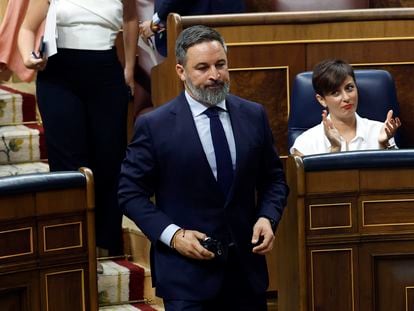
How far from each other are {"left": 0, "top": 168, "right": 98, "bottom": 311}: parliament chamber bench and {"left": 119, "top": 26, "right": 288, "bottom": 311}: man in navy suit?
155mm

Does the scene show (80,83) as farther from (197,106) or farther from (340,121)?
(197,106)

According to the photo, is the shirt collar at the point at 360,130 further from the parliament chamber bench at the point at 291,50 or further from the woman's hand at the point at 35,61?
the woman's hand at the point at 35,61

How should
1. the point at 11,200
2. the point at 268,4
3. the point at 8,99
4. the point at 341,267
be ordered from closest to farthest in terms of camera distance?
the point at 11,200 < the point at 341,267 < the point at 8,99 < the point at 268,4

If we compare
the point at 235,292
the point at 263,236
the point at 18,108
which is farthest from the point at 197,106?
the point at 18,108

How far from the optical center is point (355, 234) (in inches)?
140

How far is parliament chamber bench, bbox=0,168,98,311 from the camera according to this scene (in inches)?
130

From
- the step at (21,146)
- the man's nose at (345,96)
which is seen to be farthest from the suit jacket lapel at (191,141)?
the step at (21,146)

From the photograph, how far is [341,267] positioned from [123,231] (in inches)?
60.2

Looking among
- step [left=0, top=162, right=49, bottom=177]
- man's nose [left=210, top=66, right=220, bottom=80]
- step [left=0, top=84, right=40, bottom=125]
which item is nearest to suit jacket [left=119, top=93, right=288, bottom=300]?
man's nose [left=210, top=66, right=220, bottom=80]

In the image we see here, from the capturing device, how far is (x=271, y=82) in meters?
4.64

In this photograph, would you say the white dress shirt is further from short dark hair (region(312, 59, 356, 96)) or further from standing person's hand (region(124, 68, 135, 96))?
standing person's hand (region(124, 68, 135, 96))

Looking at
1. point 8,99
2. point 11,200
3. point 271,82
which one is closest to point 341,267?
point 11,200

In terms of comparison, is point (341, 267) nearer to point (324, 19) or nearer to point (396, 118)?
point (396, 118)

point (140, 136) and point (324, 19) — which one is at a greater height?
point (324, 19)
